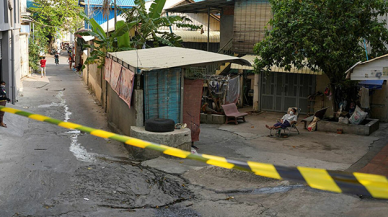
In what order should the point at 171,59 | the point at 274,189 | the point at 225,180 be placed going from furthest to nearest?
the point at 171,59
the point at 225,180
the point at 274,189

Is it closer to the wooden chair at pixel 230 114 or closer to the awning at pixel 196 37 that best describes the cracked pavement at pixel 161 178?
the wooden chair at pixel 230 114

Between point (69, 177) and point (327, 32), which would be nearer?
point (69, 177)

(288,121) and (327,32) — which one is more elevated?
(327,32)

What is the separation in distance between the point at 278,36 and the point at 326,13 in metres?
1.72

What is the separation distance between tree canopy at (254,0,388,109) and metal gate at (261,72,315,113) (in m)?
4.22

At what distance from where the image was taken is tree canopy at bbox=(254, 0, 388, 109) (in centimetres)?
1445

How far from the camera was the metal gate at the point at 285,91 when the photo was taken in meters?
19.7

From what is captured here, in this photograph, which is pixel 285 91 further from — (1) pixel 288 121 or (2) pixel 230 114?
(1) pixel 288 121

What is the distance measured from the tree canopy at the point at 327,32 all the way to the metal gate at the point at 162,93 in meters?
4.52

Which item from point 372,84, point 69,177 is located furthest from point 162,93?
point 372,84

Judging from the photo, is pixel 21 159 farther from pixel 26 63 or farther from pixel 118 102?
pixel 26 63

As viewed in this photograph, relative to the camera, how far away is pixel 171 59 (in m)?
12.1

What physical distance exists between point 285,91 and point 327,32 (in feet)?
20.0

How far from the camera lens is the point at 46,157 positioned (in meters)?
10.7
